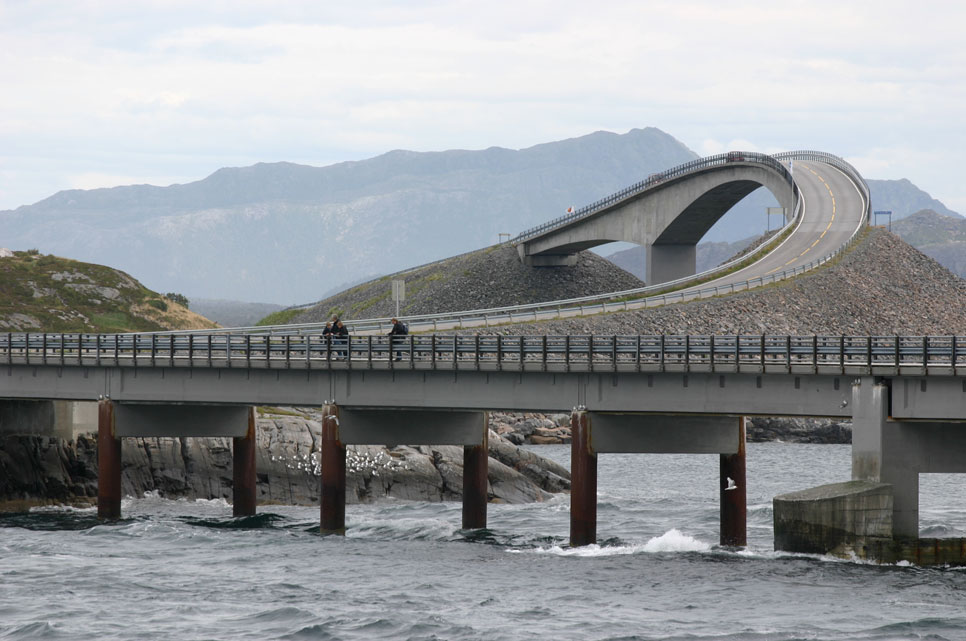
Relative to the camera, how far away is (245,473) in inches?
2185

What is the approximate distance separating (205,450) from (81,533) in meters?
12.0

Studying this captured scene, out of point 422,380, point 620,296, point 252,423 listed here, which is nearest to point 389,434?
point 422,380

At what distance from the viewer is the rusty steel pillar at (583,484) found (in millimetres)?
46188

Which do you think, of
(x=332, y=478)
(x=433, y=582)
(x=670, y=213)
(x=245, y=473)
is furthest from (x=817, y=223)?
(x=433, y=582)

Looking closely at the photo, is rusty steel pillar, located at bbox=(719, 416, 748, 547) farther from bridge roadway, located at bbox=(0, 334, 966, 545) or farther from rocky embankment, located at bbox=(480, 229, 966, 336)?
rocky embankment, located at bbox=(480, 229, 966, 336)

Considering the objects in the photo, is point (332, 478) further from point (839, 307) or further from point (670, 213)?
point (670, 213)

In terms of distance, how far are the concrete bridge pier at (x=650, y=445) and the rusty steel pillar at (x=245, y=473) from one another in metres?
15.1

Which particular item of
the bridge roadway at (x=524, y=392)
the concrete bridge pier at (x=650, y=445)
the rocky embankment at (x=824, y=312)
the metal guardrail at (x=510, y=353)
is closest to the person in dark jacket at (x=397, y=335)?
the metal guardrail at (x=510, y=353)

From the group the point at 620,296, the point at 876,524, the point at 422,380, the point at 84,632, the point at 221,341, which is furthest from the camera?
the point at 620,296

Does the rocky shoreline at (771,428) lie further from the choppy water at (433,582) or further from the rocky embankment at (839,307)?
the choppy water at (433,582)

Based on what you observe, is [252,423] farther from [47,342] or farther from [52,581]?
[52,581]

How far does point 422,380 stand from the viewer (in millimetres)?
49438

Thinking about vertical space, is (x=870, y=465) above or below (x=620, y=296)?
below

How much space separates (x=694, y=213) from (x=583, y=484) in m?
92.0
